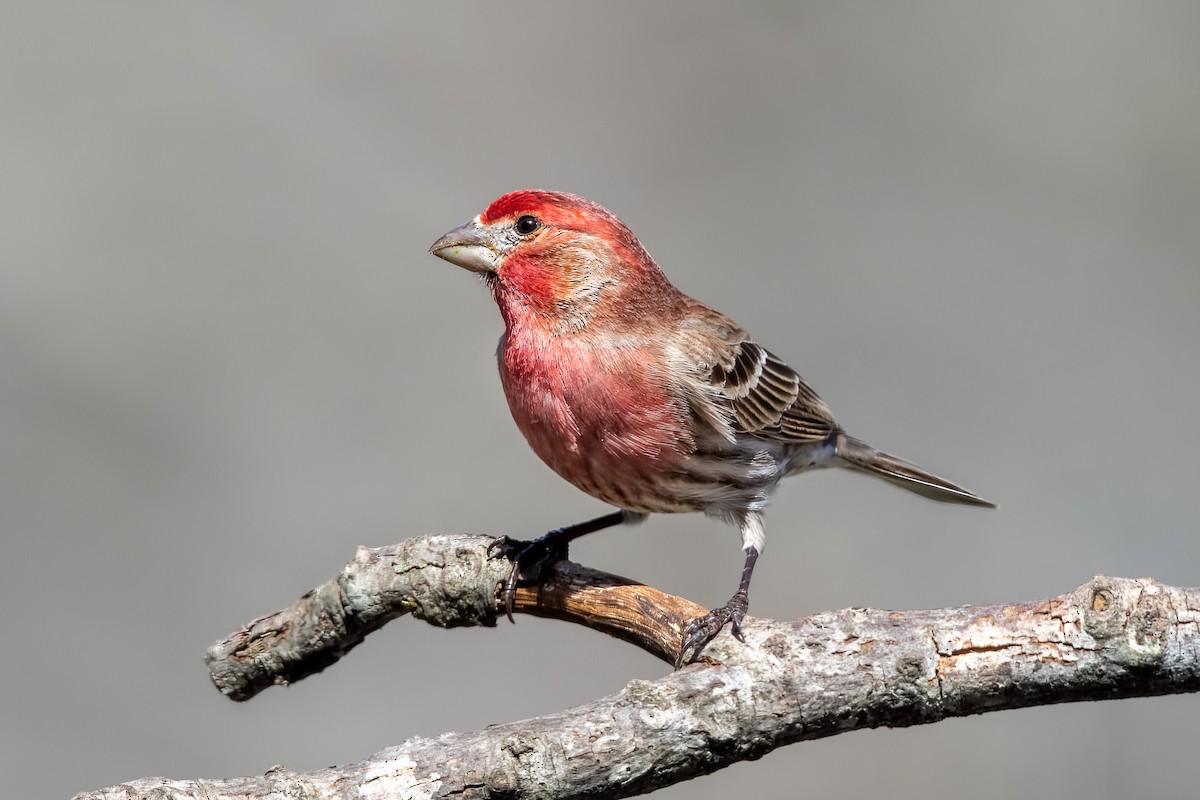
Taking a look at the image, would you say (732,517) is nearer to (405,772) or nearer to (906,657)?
(906,657)

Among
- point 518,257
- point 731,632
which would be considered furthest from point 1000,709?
point 518,257

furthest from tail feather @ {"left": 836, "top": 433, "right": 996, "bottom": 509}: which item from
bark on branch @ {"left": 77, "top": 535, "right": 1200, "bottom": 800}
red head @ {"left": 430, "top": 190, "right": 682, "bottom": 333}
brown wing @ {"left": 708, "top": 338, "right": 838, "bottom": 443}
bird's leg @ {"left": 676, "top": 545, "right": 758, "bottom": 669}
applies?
bark on branch @ {"left": 77, "top": 535, "right": 1200, "bottom": 800}

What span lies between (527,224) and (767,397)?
990 mm

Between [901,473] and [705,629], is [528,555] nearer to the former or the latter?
[705,629]

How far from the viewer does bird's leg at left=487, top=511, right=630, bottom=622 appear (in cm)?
343

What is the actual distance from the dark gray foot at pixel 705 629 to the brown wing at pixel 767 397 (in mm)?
867

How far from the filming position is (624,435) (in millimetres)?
3285

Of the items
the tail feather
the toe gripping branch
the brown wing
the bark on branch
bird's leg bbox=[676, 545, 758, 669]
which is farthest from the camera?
the tail feather

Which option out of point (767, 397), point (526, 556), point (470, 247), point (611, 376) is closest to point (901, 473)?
point (767, 397)

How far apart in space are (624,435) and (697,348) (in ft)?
1.50

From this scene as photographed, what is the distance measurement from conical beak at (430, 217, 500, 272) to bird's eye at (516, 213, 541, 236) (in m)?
0.10

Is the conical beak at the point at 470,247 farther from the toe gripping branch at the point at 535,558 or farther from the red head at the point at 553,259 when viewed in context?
the toe gripping branch at the point at 535,558

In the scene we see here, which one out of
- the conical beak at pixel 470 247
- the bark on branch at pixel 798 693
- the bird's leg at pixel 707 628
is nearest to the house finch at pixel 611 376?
the conical beak at pixel 470 247

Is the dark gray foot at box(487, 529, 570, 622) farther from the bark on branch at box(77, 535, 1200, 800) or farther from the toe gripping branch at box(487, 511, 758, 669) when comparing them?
the bark on branch at box(77, 535, 1200, 800)
